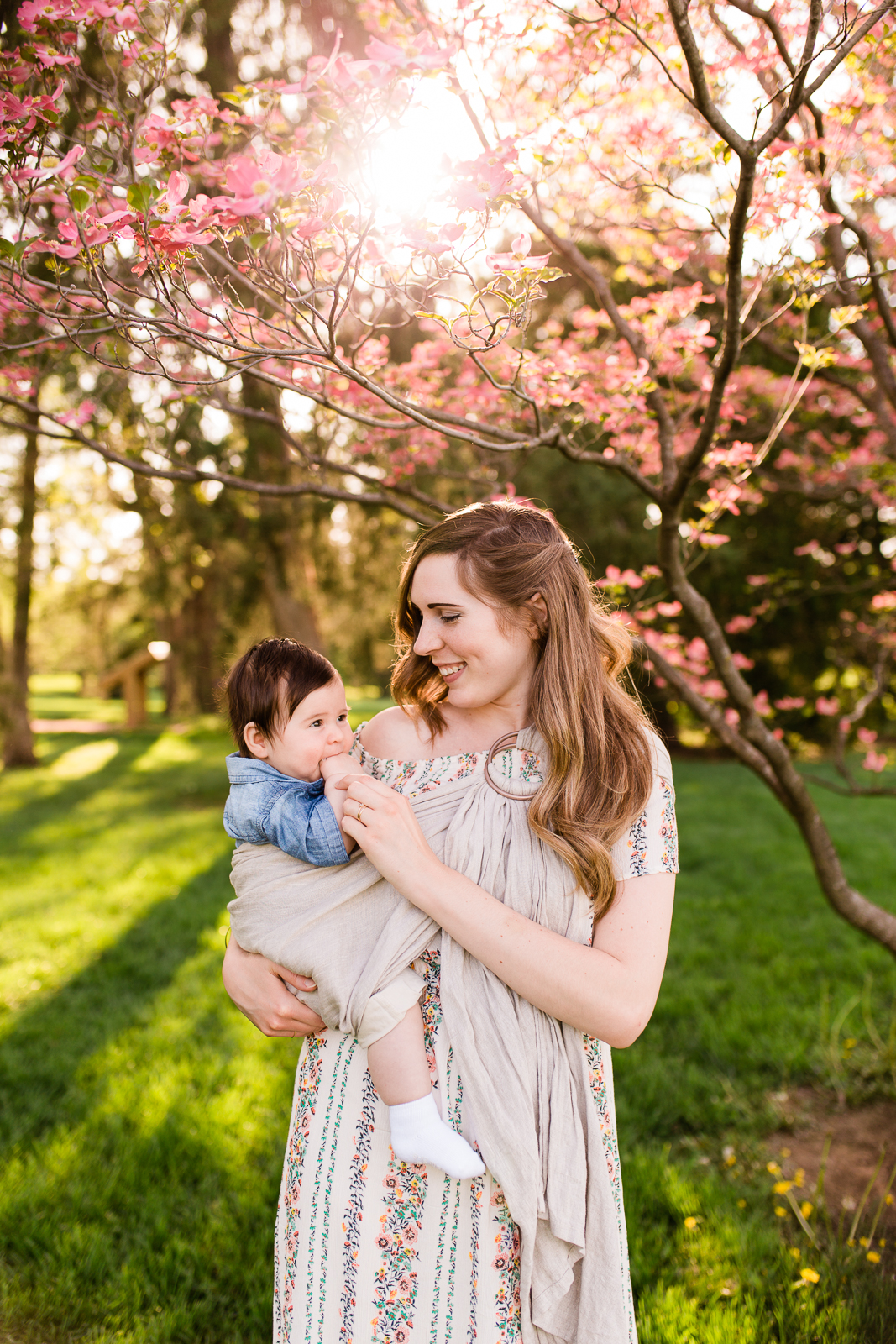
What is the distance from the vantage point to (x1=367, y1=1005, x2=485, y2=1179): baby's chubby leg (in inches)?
51.3

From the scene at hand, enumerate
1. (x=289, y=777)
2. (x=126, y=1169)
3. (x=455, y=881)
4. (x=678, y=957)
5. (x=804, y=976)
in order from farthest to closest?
1. (x=678, y=957)
2. (x=804, y=976)
3. (x=126, y=1169)
4. (x=289, y=777)
5. (x=455, y=881)

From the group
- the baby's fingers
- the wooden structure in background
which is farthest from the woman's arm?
the wooden structure in background

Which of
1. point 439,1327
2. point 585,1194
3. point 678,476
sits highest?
point 678,476

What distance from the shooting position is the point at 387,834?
53.7 inches

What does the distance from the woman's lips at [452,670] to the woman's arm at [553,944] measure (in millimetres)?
332

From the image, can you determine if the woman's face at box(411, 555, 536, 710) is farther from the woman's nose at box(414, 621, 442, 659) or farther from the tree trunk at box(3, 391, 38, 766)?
the tree trunk at box(3, 391, 38, 766)

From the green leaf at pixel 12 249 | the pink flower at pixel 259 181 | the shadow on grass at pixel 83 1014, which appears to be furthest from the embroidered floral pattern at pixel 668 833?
the shadow on grass at pixel 83 1014

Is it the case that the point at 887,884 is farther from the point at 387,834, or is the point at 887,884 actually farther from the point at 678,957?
the point at 387,834

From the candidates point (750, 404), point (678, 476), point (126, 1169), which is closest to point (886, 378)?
point (678, 476)

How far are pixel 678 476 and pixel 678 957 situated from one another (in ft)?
10.7

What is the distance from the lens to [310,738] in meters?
1.70

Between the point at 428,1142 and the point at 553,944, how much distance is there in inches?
14.7

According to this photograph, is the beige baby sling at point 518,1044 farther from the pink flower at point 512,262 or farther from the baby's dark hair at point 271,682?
the pink flower at point 512,262

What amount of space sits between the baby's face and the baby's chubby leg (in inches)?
21.8
